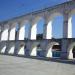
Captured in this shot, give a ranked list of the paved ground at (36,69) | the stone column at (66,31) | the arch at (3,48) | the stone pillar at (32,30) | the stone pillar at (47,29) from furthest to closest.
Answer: the arch at (3,48) < the stone pillar at (32,30) < the stone pillar at (47,29) < the stone column at (66,31) < the paved ground at (36,69)

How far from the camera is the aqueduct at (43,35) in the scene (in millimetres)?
34688

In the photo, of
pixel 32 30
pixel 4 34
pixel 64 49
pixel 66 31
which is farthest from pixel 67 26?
pixel 4 34

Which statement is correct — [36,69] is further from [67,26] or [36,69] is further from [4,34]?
[4,34]

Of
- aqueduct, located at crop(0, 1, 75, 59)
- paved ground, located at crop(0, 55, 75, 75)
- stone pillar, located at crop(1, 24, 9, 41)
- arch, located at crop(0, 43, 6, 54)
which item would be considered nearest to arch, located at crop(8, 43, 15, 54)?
aqueduct, located at crop(0, 1, 75, 59)

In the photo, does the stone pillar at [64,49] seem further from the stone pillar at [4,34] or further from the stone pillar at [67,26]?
the stone pillar at [4,34]

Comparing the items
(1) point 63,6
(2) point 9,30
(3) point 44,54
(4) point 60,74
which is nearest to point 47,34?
(3) point 44,54

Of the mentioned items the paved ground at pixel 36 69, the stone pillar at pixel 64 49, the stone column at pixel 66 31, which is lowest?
the paved ground at pixel 36 69

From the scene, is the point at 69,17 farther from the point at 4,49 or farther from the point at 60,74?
the point at 4,49

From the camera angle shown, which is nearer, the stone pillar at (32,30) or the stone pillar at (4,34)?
the stone pillar at (32,30)

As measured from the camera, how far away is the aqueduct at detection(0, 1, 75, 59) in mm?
34688

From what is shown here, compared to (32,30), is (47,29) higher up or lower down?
lower down

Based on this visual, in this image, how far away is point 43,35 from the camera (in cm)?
4028

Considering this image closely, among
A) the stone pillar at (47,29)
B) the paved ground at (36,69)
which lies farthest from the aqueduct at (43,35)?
the paved ground at (36,69)

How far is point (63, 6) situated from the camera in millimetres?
36156
